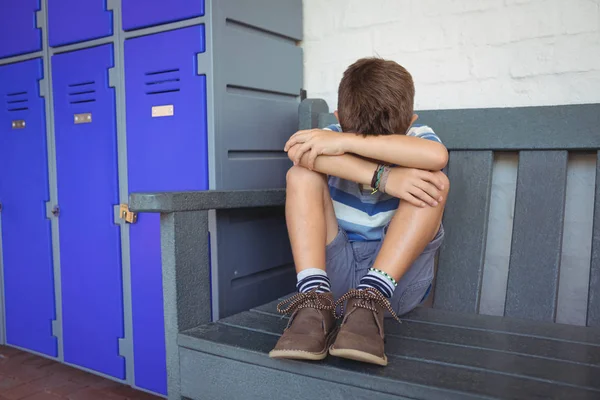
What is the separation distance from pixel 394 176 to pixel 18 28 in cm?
190

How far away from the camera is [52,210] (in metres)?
2.30

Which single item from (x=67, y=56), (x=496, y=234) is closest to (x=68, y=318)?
(x=67, y=56)

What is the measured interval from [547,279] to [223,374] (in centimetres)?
91

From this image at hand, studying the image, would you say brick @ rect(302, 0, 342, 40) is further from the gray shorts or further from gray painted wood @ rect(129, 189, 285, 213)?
the gray shorts

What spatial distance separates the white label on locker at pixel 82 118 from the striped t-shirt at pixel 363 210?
1.15 m

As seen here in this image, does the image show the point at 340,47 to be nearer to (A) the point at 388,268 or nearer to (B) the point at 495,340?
(A) the point at 388,268

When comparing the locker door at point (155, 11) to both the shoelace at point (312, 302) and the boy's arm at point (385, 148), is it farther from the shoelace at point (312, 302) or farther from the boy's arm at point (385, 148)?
the shoelace at point (312, 302)

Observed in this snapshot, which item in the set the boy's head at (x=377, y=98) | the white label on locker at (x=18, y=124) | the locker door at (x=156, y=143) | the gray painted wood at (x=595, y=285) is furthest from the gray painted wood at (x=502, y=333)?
the white label on locker at (x=18, y=124)

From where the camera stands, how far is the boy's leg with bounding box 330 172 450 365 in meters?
1.11

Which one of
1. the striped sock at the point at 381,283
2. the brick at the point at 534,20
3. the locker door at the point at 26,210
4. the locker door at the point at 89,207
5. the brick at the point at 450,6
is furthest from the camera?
the locker door at the point at 26,210

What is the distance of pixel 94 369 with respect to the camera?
2.27 meters

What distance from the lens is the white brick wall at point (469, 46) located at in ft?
5.43

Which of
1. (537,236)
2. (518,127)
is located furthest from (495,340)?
(518,127)

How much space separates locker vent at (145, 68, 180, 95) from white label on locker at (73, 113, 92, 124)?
366 mm
